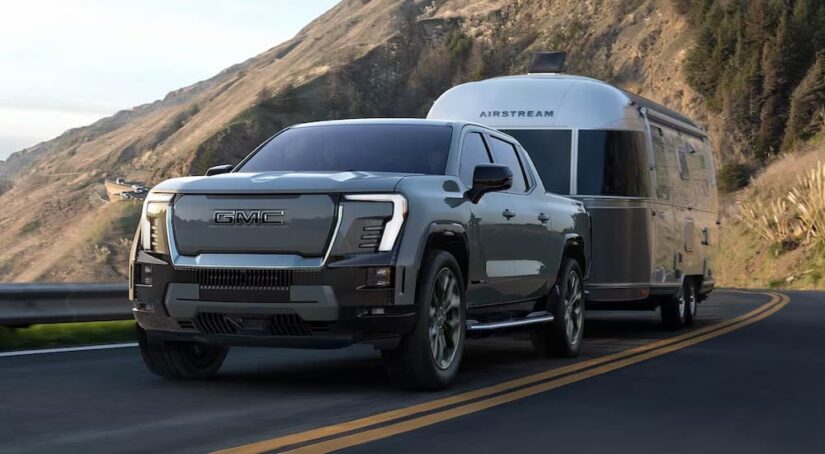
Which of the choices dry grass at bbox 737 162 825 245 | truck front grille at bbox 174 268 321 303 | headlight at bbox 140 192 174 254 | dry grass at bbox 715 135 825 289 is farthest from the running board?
dry grass at bbox 715 135 825 289

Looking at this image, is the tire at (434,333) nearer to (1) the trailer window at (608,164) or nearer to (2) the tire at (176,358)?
(2) the tire at (176,358)

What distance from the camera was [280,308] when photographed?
341 inches

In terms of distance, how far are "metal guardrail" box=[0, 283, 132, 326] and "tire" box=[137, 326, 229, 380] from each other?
10.5ft

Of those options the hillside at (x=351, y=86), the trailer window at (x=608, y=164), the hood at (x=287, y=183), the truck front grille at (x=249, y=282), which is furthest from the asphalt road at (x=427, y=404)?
the hillside at (x=351, y=86)

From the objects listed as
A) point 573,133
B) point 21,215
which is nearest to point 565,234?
point 573,133

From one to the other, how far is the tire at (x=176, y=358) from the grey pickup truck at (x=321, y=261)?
1 cm

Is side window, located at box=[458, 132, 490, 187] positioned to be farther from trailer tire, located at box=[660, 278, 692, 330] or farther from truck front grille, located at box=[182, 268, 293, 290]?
trailer tire, located at box=[660, 278, 692, 330]

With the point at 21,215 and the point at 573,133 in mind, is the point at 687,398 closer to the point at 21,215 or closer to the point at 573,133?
the point at 573,133

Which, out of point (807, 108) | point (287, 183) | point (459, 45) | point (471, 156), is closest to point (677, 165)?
point (471, 156)

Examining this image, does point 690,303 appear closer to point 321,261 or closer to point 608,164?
point 608,164

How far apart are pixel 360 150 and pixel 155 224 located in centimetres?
179

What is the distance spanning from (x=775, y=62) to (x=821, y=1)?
3717mm

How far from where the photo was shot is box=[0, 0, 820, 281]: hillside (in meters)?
64.9

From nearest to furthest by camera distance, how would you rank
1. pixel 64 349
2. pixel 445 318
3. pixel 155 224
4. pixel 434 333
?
pixel 155 224 → pixel 434 333 → pixel 445 318 → pixel 64 349
